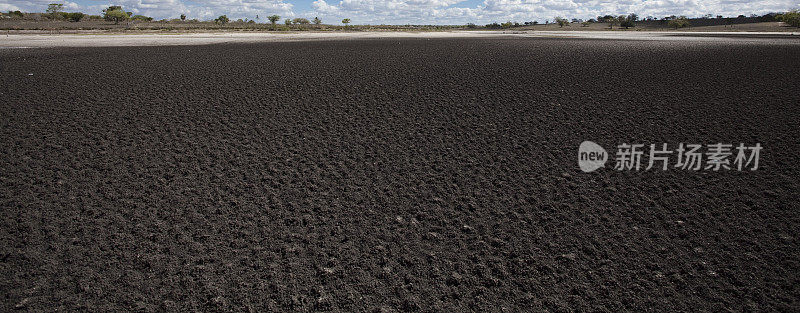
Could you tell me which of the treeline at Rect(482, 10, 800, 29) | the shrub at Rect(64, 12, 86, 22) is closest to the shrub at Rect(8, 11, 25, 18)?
the shrub at Rect(64, 12, 86, 22)

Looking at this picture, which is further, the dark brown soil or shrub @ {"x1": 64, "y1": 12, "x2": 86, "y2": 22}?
shrub @ {"x1": 64, "y1": 12, "x2": 86, "y2": 22}

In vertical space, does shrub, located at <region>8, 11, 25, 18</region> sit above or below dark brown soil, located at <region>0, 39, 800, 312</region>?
above

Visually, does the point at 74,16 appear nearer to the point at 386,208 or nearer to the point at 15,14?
the point at 15,14

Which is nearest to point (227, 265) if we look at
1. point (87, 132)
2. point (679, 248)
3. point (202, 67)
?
point (679, 248)

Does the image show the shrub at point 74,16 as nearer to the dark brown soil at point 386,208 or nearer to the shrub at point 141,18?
the shrub at point 141,18

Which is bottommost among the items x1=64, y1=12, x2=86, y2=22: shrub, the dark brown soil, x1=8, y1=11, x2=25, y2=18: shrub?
the dark brown soil

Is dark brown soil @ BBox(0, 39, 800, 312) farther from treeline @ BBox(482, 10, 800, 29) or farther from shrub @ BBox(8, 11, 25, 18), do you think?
shrub @ BBox(8, 11, 25, 18)

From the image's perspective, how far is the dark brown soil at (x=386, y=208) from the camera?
190 cm

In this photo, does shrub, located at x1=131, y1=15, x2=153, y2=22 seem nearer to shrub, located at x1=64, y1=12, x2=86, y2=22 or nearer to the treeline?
shrub, located at x1=64, y1=12, x2=86, y2=22

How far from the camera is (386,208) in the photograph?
269cm

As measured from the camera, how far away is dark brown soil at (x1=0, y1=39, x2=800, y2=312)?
1898 millimetres

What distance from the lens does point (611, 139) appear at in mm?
4195

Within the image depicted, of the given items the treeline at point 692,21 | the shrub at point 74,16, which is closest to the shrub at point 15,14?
the shrub at point 74,16

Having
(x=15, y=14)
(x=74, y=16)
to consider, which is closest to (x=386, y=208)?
(x=74, y=16)
